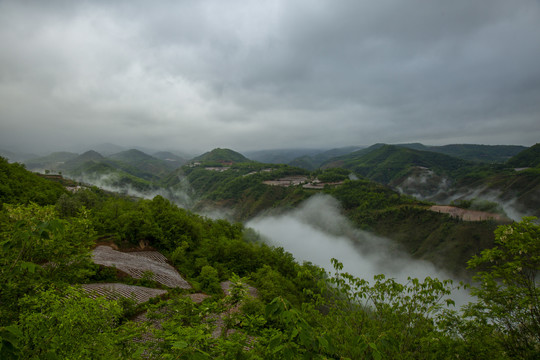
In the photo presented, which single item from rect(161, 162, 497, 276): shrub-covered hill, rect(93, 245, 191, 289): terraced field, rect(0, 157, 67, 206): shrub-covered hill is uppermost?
rect(0, 157, 67, 206): shrub-covered hill

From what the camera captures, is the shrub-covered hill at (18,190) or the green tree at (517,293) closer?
the green tree at (517,293)

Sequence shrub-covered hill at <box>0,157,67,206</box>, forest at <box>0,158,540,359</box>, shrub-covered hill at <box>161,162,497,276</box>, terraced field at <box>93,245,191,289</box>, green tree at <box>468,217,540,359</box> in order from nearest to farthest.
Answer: forest at <box>0,158,540,359</box>, green tree at <box>468,217,540,359</box>, terraced field at <box>93,245,191,289</box>, shrub-covered hill at <box>0,157,67,206</box>, shrub-covered hill at <box>161,162,497,276</box>

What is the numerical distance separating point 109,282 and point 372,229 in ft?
439

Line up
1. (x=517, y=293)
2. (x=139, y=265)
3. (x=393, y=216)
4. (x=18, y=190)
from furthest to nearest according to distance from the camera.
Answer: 1. (x=393, y=216)
2. (x=18, y=190)
3. (x=139, y=265)
4. (x=517, y=293)

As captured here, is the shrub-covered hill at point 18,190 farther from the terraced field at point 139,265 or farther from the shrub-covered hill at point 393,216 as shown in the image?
the shrub-covered hill at point 393,216

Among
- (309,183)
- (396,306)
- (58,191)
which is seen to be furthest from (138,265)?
(309,183)

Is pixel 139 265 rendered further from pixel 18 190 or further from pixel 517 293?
pixel 18 190

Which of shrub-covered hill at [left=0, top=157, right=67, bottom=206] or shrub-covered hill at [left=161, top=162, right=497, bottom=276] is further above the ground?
shrub-covered hill at [left=0, top=157, right=67, bottom=206]

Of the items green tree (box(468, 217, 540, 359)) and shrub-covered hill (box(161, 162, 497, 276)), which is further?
shrub-covered hill (box(161, 162, 497, 276))

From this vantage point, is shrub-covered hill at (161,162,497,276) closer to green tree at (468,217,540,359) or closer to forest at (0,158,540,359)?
green tree at (468,217,540,359)

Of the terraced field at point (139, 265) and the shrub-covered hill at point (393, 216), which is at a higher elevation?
the terraced field at point (139, 265)

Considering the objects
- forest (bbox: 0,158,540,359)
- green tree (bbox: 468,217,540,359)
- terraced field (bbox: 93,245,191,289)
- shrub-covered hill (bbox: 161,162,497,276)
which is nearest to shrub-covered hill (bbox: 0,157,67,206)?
terraced field (bbox: 93,245,191,289)

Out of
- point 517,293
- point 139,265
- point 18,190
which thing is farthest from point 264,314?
point 18,190

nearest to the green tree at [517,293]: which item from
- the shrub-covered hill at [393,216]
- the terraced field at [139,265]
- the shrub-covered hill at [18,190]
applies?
the terraced field at [139,265]
